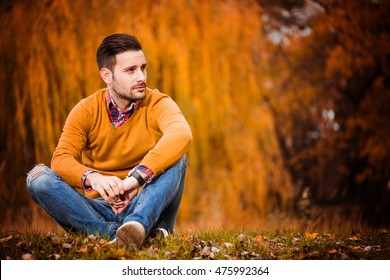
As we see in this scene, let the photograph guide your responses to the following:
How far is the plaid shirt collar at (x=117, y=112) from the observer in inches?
129

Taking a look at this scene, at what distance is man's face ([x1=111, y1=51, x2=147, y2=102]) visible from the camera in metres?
3.20

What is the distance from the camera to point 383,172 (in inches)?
275

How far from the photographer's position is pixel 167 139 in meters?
2.97

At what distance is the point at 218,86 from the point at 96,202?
10.3 feet

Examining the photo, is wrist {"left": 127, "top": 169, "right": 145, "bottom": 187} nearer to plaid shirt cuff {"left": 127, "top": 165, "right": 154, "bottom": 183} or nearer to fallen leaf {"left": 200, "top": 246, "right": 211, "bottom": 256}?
plaid shirt cuff {"left": 127, "top": 165, "right": 154, "bottom": 183}

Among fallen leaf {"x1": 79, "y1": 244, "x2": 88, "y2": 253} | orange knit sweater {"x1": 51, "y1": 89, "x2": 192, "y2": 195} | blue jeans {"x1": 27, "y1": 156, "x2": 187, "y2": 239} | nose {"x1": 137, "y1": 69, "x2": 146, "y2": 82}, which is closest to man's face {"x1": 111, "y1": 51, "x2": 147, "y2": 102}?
nose {"x1": 137, "y1": 69, "x2": 146, "y2": 82}

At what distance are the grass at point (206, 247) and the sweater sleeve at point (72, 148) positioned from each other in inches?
14.1

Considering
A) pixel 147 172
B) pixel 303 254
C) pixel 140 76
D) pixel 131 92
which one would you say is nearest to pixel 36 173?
pixel 147 172

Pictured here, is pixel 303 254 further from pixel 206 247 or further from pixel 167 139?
pixel 167 139

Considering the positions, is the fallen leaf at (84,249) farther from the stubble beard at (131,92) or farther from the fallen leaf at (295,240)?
the fallen leaf at (295,240)
